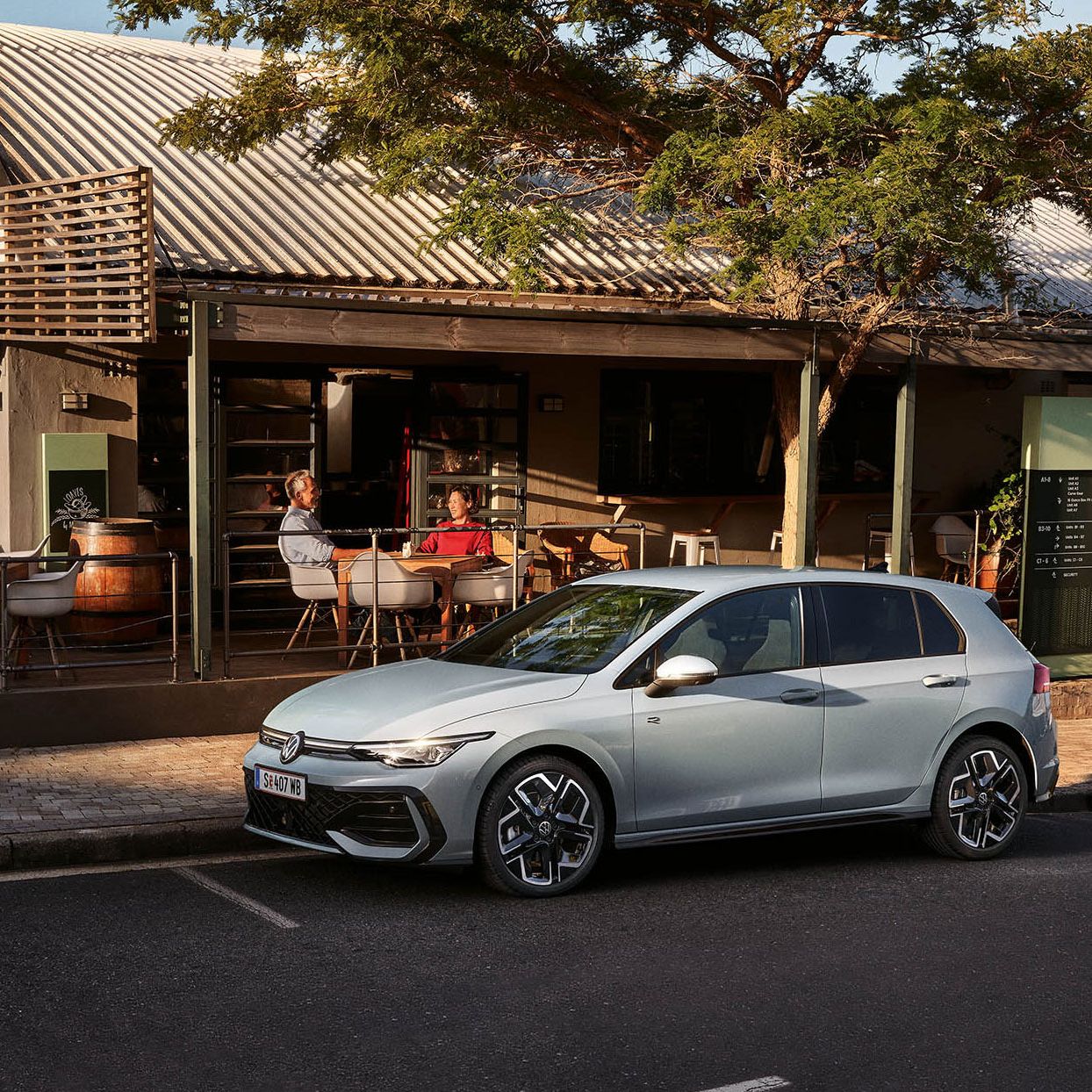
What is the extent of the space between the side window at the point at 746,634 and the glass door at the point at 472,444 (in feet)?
24.5

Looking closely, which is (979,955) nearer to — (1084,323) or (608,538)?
(608,538)

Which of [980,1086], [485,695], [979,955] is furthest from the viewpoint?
[485,695]

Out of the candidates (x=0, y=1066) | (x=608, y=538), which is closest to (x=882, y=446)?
(x=608, y=538)

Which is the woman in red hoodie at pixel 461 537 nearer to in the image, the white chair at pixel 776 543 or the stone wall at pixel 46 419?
the stone wall at pixel 46 419

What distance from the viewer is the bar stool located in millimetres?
15227

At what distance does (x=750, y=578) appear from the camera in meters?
7.50

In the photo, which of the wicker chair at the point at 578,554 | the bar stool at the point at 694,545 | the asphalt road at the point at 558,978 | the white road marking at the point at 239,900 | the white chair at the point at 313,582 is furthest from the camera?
the bar stool at the point at 694,545

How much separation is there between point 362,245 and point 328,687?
24.0ft

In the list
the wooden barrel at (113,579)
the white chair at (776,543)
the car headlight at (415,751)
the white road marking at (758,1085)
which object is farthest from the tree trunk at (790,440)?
the white road marking at (758,1085)

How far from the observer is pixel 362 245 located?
13766mm

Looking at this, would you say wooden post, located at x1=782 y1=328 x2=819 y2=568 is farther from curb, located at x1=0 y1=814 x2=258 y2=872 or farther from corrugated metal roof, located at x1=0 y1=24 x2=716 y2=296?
curb, located at x1=0 y1=814 x2=258 y2=872

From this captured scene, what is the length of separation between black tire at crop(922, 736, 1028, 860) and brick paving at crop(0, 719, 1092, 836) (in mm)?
1969

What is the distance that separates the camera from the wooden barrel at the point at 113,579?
36.6 feet

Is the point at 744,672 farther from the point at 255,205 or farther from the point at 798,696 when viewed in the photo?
the point at 255,205
